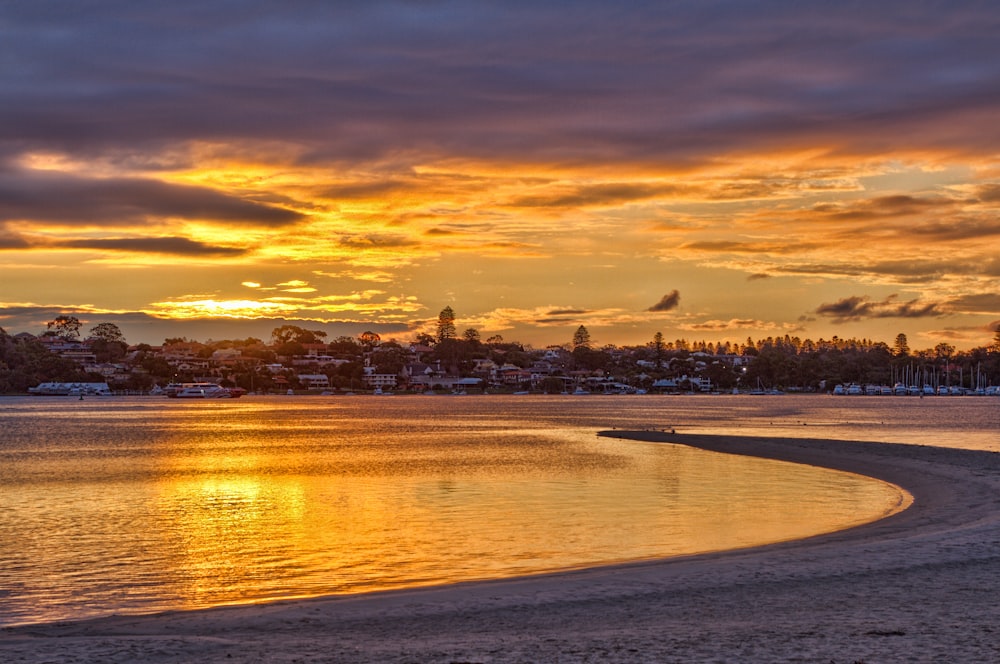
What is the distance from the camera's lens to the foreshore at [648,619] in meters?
13.1

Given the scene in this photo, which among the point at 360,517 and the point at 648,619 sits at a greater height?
the point at 648,619

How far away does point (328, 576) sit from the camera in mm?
22031

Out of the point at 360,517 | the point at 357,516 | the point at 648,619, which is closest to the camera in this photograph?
the point at 648,619

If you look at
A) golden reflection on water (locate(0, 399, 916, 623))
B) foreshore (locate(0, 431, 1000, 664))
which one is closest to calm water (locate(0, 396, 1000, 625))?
golden reflection on water (locate(0, 399, 916, 623))

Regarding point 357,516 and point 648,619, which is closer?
point 648,619

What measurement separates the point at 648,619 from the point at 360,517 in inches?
753

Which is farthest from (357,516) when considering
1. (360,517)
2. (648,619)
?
Result: (648,619)

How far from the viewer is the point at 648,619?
15.4 m

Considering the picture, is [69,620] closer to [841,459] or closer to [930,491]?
[930,491]

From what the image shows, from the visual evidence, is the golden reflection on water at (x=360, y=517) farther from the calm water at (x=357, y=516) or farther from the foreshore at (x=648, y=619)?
the foreshore at (x=648, y=619)

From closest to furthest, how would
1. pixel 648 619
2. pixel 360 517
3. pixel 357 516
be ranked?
pixel 648 619, pixel 360 517, pixel 357 516

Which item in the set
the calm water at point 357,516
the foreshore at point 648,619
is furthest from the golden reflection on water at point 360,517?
the foreshore at point 648,619

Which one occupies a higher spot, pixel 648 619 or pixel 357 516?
pixel 648 619

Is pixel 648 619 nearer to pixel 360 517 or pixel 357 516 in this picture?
pixel 360 517
